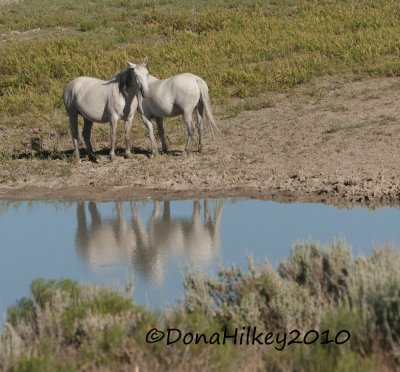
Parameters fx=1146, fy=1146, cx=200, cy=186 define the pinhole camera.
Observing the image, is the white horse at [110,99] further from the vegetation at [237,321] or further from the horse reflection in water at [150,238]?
the vegetation at [237,321]

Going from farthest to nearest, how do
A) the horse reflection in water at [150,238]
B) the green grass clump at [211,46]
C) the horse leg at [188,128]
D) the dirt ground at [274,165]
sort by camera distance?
the green grass clump at [211,46] < the horse leg at [188,128] < the dirt ground at [274,165] < the horse reflection in water at [150,238]

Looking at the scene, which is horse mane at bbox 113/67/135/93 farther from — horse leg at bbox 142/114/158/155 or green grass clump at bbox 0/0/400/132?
green grass clump at bbox 0/0/400/132

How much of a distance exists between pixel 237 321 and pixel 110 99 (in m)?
9.10

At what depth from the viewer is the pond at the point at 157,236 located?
436 inches

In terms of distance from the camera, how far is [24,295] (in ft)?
34.0

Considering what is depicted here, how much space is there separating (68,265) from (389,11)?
1860 centimetres

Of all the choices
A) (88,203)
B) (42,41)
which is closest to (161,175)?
(88,203)

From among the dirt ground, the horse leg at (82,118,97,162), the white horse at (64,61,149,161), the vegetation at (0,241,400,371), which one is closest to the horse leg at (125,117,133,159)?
the white horse at (64,61,149,161)

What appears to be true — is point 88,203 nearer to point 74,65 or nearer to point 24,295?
point 24,295

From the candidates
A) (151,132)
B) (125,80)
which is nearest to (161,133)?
(151,132)

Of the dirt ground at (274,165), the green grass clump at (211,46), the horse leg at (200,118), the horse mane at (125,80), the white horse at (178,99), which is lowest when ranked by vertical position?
the dirt ground at (274,165)

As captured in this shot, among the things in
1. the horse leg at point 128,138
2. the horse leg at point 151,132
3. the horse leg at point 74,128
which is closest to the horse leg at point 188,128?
the horse leg at point 151,132

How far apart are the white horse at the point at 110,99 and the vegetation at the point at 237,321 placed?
782 cm

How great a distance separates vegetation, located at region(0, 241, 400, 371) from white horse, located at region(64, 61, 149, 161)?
7.82 meters
